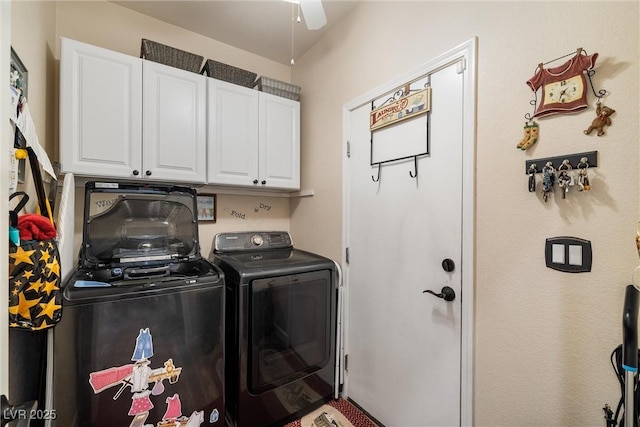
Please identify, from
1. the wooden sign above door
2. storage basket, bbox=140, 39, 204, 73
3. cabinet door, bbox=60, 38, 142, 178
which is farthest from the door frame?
cabinet door, bbox=60, 38, 142, 178

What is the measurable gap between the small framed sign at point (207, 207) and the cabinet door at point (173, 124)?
400 mm

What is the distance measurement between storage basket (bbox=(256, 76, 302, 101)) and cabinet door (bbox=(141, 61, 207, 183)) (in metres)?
0.46

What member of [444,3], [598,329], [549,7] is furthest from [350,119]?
[598,329]

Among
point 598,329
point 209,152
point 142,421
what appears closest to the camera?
point 598,329

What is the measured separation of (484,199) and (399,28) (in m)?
1.17

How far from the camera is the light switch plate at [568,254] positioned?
0.96 metres

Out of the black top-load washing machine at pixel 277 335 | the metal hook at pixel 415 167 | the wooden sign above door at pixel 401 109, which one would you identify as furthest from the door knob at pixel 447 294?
the wooden sign above door at pixel 401 109

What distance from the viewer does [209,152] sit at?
6.35ft

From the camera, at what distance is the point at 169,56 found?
1810mm

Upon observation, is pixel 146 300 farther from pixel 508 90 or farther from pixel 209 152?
pixel 508 90

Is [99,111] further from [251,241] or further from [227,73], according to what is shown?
[251,241]

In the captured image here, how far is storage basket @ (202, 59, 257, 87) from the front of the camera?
1971 mm

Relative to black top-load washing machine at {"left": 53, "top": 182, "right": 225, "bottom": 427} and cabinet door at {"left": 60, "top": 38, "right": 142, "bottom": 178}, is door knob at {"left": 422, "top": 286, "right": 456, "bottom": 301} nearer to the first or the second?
black top-load washing machine at {"left": 53, "top": 182, "right": 225, "bottom": 427}

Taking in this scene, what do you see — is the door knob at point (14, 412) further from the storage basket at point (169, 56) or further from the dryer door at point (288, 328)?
the storage basket at point (169, 56)
